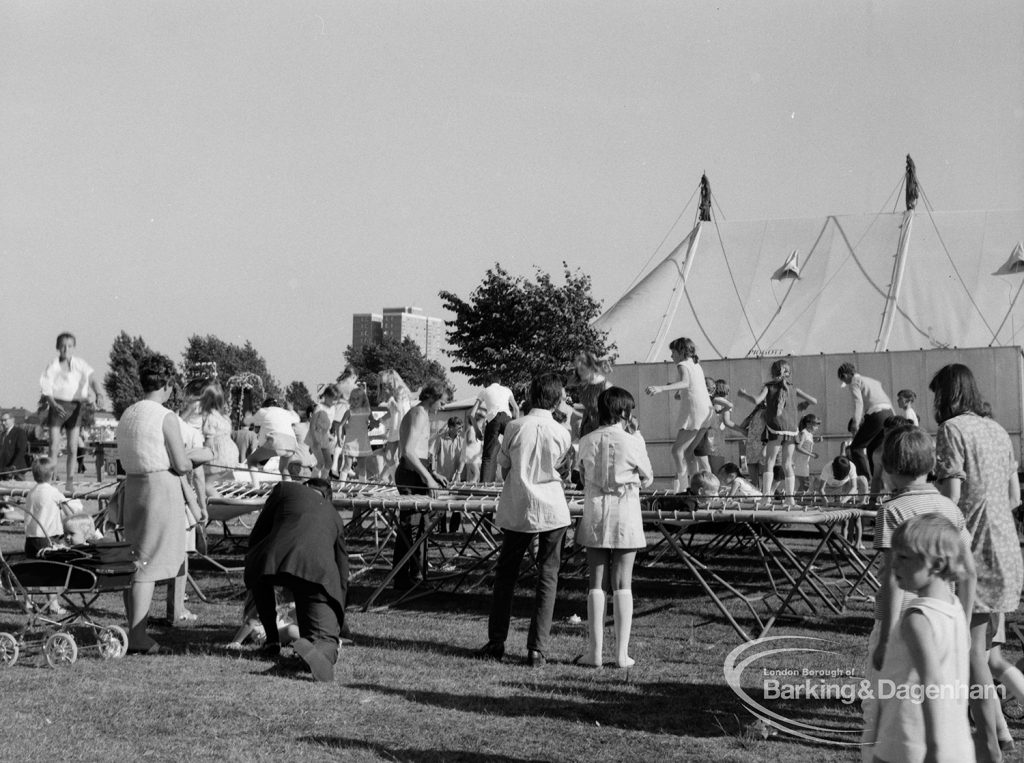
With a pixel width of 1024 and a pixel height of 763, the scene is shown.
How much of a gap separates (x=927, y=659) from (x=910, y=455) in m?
1.21

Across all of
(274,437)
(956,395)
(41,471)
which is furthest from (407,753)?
(274,437)

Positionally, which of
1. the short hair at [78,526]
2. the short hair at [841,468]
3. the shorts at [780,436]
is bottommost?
the short hair at [78,526]

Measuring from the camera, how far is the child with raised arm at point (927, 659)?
315 centimetres

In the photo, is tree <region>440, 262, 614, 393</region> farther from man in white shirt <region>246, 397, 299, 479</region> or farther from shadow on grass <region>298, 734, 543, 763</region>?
shadow on grass <region>298, 734, 543, 763</region>

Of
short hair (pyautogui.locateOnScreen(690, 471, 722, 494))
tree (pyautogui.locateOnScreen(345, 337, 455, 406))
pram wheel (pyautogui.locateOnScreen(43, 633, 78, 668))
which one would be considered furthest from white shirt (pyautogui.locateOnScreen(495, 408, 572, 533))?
tree (pyautogui.locateOnScreen(345, 337, 455, 406))

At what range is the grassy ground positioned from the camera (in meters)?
4.55

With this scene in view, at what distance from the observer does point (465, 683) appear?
229 inches

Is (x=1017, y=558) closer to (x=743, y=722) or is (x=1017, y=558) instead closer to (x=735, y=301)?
(x=743, y=722)

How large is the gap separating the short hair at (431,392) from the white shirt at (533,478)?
2.70 metres

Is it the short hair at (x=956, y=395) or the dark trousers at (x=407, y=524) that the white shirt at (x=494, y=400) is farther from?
the short hair at (x=956, y=395)

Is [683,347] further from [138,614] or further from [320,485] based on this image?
[138,614]

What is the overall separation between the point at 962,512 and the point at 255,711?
312 centimetres

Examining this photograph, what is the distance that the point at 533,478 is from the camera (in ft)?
21.6

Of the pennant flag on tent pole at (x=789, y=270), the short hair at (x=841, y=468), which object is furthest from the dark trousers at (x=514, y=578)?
the pennant flag on tent pole at (x=789, y=270)
